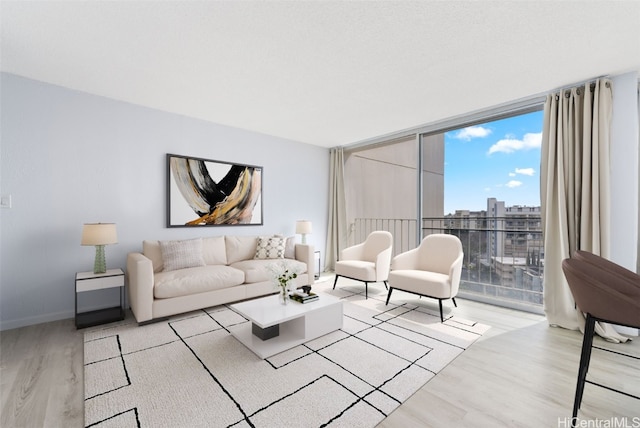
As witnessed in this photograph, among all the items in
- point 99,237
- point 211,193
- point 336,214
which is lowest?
point 99,237

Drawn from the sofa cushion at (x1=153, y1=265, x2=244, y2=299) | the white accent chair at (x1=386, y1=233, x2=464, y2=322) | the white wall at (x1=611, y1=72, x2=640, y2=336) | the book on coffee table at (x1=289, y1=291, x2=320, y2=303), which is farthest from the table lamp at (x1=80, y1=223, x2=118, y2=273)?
the white wall at (x1=611, y1=72, x2=640, y2=336)

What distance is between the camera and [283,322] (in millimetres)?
2518

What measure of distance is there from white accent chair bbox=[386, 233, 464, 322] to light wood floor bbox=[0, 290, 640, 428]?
0.60 metres

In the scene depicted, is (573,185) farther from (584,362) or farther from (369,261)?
(369,261)

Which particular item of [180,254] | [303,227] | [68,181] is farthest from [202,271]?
[303,227]

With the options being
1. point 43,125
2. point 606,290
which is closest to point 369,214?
point 606,290

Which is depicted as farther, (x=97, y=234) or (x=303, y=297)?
(x=97, y=234)

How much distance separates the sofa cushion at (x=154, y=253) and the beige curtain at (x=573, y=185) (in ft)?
14.8

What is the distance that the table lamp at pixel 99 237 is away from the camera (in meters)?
2.83

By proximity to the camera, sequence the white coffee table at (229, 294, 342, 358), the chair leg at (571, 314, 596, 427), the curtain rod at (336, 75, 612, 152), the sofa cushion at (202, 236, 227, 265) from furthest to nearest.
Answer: the sofa cushion at (202, 236, 227, 265) < the curtain rod at (336, 75, 612, 152) < the white coffee table at (229, 294, 342, 358) < the chair leg at (571, 314, 596, 427)

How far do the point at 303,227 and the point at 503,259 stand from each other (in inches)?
128

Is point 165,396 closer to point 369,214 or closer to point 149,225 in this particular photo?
point 149,225

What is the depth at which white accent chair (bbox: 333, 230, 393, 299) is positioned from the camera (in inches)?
151

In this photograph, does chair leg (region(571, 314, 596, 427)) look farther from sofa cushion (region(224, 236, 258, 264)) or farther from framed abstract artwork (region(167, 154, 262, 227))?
framed abstract artwork (region(167, 154, 262, 227))
